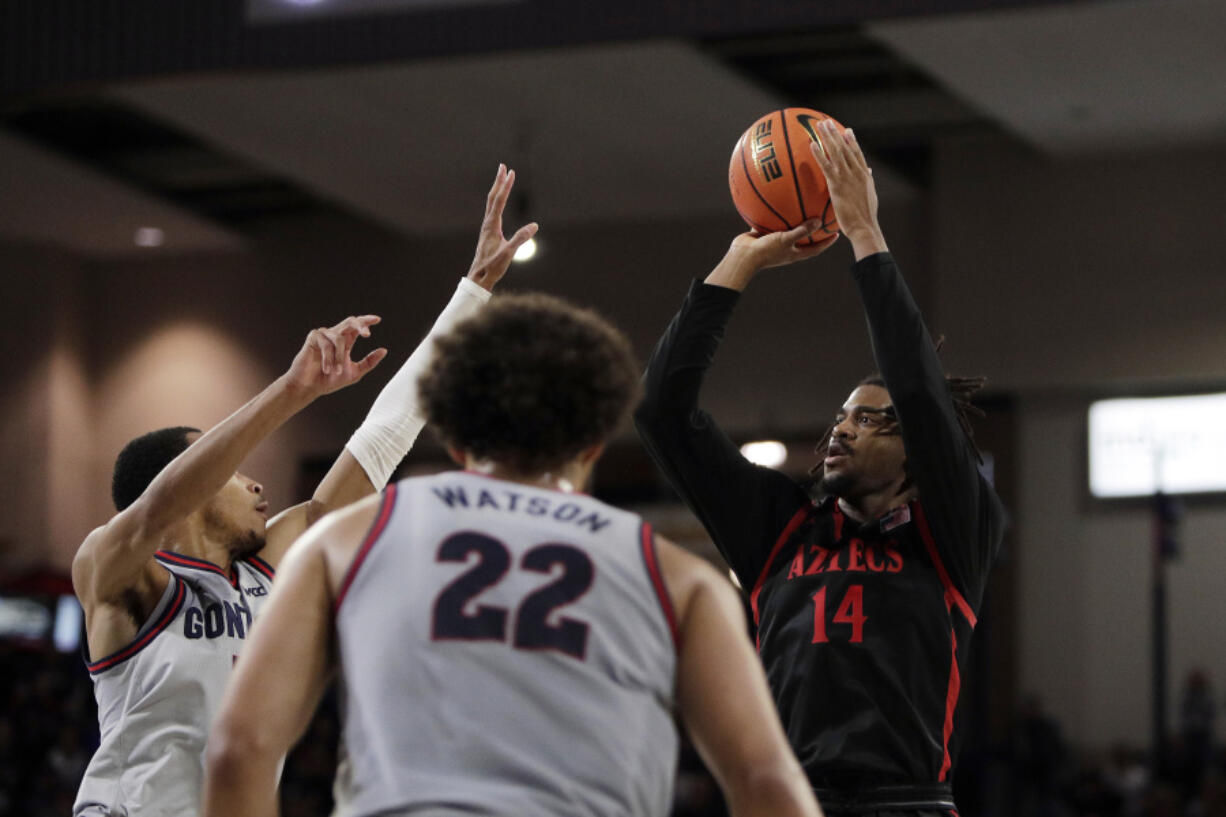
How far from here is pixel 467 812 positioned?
183 centimetres

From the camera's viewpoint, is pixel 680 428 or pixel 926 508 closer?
pixel 926 508

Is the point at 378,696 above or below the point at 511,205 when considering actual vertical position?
below

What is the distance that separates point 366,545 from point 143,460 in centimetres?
164

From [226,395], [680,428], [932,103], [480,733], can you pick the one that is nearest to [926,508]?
[680,428]

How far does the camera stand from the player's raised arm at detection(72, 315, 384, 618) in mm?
2881

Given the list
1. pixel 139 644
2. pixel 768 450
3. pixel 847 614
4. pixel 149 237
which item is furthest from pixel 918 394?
pixel 149 237

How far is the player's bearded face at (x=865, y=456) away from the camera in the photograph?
337 centimetres

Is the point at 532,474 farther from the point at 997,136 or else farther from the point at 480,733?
the point at 997,136

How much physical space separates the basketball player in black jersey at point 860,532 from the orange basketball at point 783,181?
113 mm

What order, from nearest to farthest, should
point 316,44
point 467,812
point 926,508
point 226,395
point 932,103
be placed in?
point 467,812 < point 926,508 < point 316,44 < point 932,103 < point 226,395

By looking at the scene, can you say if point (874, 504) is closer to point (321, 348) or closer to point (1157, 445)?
point (321, 348)

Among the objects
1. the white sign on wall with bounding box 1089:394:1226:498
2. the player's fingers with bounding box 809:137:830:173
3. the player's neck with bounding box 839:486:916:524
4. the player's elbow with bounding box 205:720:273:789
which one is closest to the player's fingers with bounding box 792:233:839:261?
the player's fingers with bounding box 809:137:830:173

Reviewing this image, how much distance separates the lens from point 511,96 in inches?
452

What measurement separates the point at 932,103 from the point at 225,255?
7021 mm
